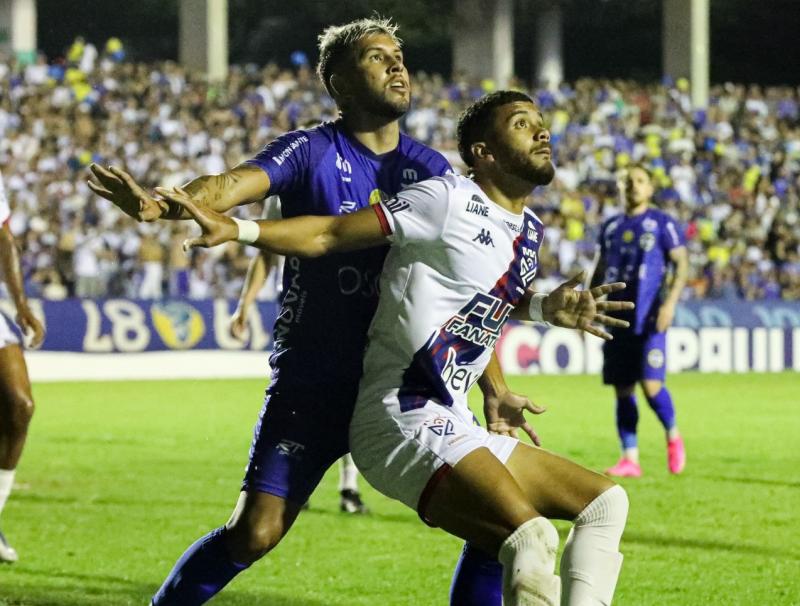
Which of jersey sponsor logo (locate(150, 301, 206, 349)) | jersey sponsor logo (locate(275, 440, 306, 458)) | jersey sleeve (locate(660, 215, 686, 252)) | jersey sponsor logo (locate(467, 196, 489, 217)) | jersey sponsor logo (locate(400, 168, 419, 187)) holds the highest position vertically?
jersey sponsor logo (locate(400, 168, 419, 187))

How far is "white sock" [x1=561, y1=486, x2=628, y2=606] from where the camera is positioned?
4703 mm

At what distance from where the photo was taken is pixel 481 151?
16.3 feet

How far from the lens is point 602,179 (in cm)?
3039

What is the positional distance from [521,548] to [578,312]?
916 mm

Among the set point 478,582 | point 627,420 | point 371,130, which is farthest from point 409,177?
point 627,420

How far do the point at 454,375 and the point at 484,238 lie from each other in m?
0.47

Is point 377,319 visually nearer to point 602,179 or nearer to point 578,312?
point 578,312

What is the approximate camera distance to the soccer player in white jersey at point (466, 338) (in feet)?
14.9

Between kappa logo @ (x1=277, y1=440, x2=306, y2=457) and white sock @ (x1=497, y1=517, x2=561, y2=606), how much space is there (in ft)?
3.24

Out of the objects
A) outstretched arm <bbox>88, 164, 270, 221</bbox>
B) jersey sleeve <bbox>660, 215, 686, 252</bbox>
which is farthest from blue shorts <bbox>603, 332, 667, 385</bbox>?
outstretched arm <bbox>88, 164, 270, 221</bbox>

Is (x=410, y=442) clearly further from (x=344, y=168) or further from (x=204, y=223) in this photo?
(x=344, y=168)

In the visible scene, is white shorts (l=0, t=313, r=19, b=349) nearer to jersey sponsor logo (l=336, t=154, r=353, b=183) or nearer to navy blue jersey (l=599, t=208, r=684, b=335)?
jersey sponsor logo (l=336, t=154, r=353, b=183)

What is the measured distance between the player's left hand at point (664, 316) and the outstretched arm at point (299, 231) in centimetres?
715

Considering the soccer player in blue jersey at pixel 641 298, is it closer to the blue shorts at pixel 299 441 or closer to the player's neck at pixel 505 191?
the blue shorts at pixel 299 441
